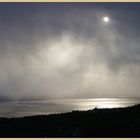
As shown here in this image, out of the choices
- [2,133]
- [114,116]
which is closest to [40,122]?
[2,133]

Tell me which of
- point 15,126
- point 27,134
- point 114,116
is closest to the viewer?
point 27,134

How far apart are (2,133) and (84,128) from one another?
7.09 metres

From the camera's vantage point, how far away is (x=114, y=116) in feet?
101

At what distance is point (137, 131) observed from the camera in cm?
2311

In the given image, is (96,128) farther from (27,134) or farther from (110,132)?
(27,134)

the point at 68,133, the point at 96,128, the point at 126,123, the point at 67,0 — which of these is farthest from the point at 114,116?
the point at 67,0

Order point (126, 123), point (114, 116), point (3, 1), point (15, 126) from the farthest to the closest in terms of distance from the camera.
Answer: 1. point (114, 116)
2. point (15, 126)
3. point (126, 123)
4. point (3, 1)

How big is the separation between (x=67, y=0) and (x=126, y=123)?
11.8 metres

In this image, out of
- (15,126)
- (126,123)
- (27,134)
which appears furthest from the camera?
(15,126)

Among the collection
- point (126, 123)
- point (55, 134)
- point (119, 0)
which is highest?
point (119, 0)

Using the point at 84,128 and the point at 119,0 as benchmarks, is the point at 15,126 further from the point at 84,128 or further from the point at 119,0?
the point at 119,0

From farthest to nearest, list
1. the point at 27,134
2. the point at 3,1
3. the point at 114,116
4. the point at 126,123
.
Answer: the point at 114,116
the point at 126,123
the point at 27,134
the point at 3,1

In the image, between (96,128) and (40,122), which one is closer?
(96,128)

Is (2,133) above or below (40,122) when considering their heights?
above
